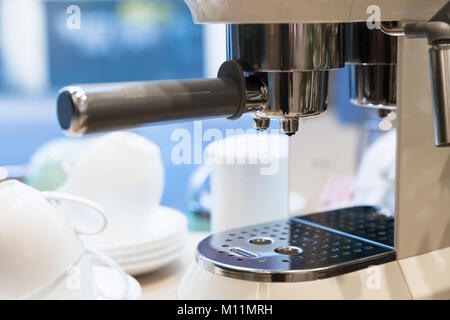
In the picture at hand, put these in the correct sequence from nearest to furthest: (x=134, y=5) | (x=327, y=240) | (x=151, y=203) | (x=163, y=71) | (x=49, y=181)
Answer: (x=327, y=240) → (x=151, y=203) → (x=49, y=181) → (x=134, y=5) → (x=163, y=71)

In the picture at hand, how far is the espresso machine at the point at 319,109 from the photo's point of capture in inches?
13.9

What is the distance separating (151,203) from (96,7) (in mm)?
2031

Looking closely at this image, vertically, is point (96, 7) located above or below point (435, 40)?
above

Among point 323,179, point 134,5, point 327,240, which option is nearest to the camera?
point 327,240

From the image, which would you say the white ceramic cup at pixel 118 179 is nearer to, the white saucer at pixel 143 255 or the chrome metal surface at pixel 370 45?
the white saucer at pixel 143 255

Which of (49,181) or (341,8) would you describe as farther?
(49,181)

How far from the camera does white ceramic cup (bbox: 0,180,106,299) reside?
44 cm

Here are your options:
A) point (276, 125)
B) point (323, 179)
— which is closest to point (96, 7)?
point (323, 179)

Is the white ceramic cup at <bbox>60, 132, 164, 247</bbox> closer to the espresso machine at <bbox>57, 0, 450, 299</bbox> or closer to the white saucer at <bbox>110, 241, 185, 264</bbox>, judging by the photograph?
the white saucer at <bbox>110, 241, 185, 264</bbox>

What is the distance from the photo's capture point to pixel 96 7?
2504mm

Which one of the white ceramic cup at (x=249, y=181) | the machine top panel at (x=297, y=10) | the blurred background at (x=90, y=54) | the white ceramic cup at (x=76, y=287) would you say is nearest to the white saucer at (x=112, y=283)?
the white ceramic cup at (x=76, y=287)

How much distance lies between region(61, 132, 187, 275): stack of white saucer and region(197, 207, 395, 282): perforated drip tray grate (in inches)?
4.9

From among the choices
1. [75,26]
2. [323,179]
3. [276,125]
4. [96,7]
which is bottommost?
[323,179]
